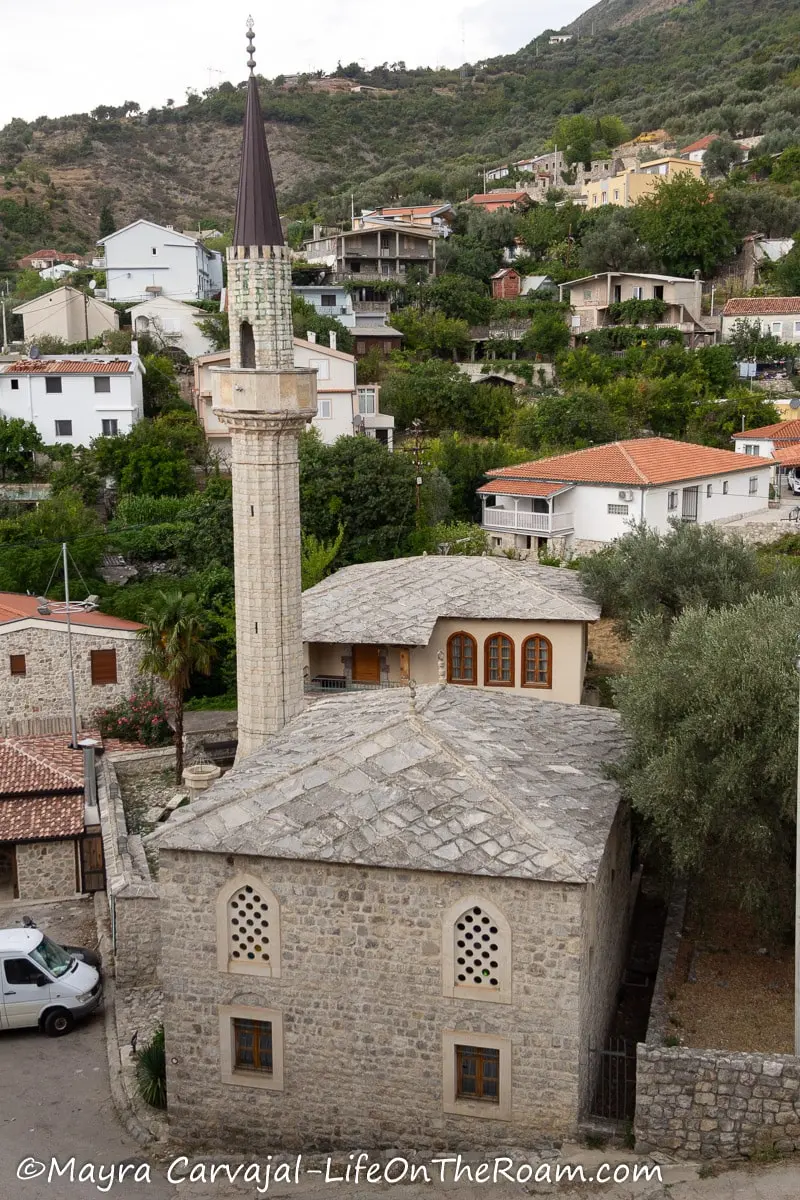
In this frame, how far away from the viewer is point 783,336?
2354 inches

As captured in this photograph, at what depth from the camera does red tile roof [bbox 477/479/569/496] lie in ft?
121

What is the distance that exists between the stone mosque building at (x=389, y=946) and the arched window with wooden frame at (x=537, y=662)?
10244 mm

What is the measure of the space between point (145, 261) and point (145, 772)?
43382mm

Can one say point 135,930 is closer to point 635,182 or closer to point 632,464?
point 632,464

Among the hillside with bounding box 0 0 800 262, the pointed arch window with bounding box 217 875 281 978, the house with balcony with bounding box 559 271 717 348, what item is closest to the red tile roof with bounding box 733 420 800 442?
the house with balcony with bounding box 559 271 717 348

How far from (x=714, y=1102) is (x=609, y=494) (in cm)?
2583

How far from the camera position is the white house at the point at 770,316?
2341 inches

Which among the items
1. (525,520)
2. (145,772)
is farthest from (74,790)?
(525,520)

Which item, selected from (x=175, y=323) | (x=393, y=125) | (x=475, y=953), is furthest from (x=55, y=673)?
(x=393, y=125)

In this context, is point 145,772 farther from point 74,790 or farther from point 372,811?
point 372,811

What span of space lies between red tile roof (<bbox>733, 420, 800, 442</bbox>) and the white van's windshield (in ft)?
118

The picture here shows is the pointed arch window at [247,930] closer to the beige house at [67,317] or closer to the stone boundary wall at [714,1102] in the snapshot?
the stone boundary wall at [714,1102]

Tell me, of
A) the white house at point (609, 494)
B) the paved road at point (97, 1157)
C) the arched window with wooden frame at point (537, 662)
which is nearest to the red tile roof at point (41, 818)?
the paved road at point (97, 1157)

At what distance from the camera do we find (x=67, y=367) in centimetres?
4416
